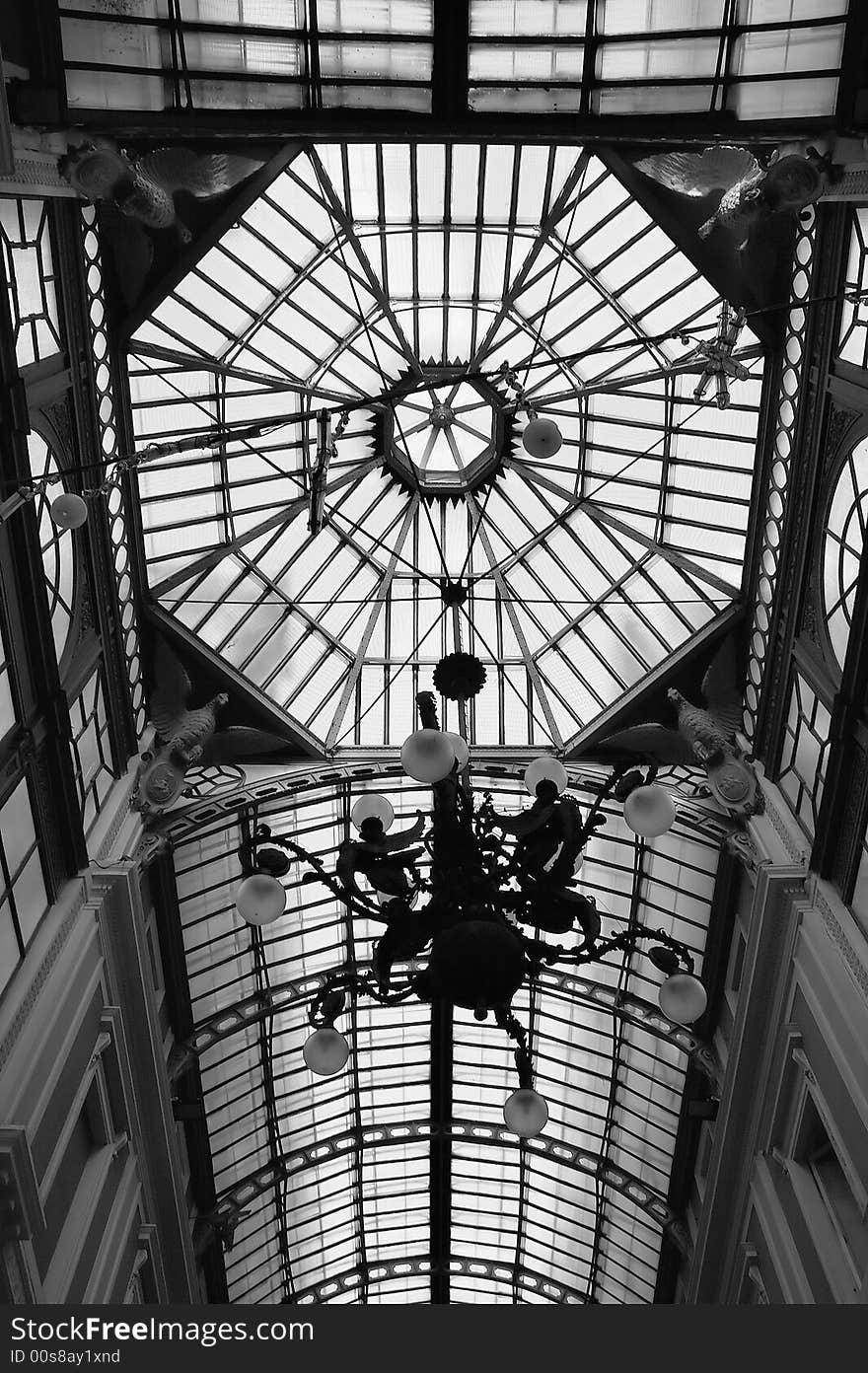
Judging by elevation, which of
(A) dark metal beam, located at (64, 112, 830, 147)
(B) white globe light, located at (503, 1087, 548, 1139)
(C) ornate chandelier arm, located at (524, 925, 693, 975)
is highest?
(A) dark metal beam, located at (64, 112, 830, 147)

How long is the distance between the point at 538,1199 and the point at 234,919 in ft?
32.9

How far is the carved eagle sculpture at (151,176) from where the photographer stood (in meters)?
13.7

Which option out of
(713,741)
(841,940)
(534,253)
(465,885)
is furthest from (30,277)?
(841,940)

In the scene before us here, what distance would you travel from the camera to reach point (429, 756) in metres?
8.56

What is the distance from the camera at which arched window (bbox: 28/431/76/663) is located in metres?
14.5

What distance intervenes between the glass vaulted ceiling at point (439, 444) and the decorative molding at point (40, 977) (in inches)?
222

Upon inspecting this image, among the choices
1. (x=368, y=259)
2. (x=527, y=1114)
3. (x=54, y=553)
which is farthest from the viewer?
(x=368, y=259)

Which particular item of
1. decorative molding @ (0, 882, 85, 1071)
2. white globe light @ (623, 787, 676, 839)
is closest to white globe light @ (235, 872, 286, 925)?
white globe light @ (623, 787, 676, 839)

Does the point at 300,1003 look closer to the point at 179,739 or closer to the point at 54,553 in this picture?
the point at 179,739

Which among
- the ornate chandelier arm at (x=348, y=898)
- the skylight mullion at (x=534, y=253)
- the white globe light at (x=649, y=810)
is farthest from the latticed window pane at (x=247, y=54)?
the white globe light at (x=649, y=810)

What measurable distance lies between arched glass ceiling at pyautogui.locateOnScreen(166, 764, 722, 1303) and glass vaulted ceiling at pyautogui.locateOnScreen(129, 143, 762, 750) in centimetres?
225

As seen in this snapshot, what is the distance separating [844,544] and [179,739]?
10.2 meters

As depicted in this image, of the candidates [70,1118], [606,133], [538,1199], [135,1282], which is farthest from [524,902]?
[538,1199]

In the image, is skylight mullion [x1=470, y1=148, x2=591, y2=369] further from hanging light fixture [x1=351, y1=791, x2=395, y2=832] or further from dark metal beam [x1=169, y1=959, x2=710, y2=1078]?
hanging light fixture [x1=351, y1=791, x2=395, y2=832]
